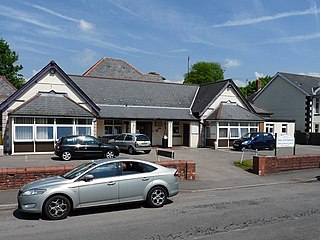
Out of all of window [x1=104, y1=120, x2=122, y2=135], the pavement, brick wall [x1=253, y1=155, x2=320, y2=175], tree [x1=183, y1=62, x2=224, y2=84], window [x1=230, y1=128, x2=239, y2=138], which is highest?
tree [x1=183, y1=62, x2=224, y2=84]

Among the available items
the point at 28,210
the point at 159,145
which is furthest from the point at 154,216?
the point at 159,145

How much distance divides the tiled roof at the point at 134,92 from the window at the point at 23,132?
24.0 ft

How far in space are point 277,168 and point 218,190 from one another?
639 centimetres

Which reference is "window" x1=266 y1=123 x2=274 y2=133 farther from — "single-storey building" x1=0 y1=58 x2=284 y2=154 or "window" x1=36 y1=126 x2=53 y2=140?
"window" x1=36 y1=126 x2=53 y2=140

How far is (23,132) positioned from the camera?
24938mm

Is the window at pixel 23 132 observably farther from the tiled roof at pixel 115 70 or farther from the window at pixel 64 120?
the tiled roof at pixel 115 70

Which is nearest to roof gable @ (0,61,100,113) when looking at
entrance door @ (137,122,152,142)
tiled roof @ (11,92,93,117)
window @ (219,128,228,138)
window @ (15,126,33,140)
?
tiled roof @ (11,92,93,117)

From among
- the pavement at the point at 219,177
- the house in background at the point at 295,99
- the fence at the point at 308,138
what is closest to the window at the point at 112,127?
the pavement at the point at 219,177

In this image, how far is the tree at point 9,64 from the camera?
59344 millimetres

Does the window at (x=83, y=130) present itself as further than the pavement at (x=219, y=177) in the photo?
Yes

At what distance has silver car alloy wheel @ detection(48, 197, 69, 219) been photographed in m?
9.04

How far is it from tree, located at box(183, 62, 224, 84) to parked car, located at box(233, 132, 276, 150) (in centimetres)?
5485

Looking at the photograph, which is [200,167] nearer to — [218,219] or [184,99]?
[218,219]

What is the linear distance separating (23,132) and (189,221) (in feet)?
63.6
